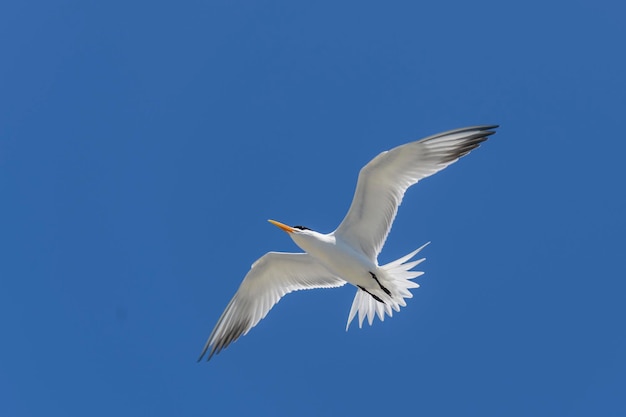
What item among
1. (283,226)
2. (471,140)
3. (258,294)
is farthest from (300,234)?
(471,140)

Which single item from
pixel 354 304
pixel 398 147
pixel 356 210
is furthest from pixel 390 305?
pixel 398 147

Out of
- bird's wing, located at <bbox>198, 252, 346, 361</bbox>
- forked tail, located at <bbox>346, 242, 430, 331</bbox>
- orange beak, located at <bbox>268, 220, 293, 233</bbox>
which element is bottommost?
forked tail, located at <bbox>346, 242, 430, 331</bbox>

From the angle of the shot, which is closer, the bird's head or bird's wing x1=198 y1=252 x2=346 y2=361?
the bird's head

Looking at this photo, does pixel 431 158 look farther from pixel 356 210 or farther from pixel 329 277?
pixel 329 277

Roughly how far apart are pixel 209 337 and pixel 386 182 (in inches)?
147

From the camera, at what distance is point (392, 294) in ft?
41.5

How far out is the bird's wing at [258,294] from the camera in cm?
1336

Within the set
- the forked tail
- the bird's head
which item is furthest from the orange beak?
the forked tail

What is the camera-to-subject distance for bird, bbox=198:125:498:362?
39.6 feet

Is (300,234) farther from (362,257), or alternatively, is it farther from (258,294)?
(258,294)

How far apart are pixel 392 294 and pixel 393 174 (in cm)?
175

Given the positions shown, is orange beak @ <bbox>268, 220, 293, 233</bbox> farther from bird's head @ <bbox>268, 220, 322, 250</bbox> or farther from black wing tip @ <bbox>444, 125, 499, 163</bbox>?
black wing tip @ <bbox>444, 125, 499, 163</bbox>

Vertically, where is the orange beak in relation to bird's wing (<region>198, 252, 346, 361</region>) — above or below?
above

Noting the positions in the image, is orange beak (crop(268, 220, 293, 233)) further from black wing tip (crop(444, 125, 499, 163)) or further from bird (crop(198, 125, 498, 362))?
black wing tip (crop(444, 125, 499, 163))
